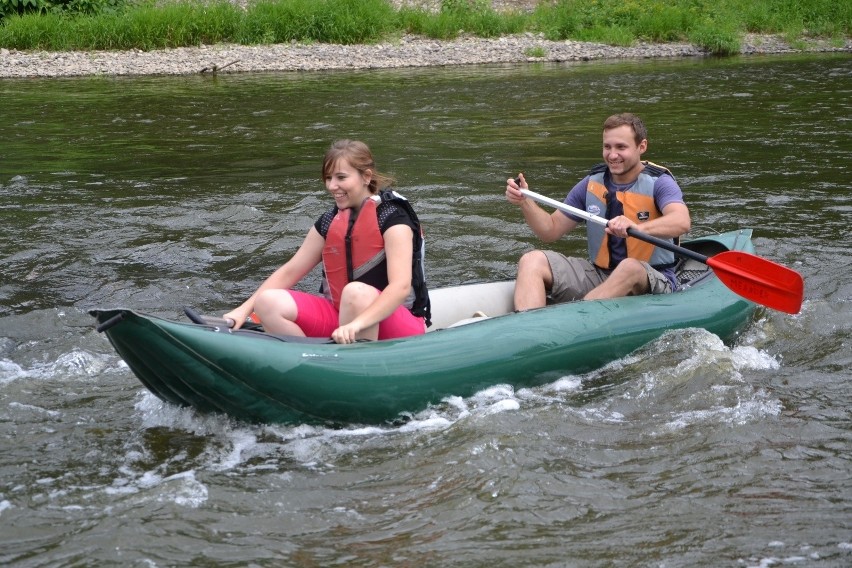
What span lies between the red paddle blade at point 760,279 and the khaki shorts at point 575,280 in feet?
0.76

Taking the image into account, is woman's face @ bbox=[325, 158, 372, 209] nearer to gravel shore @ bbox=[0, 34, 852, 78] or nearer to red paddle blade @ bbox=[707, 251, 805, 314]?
red paddle blade @ bbox=[707, 251, 805, 314]

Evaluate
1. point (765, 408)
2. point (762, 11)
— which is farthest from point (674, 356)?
point (762, 11)

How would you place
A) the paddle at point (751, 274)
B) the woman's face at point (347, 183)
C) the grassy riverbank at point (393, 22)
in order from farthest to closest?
the grassy riverbank at point (393, 22)
the paddle at point (751, 274)
the woman's face at point (347, 183)

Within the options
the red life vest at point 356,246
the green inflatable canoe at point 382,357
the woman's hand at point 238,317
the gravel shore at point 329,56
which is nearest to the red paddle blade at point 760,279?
the green inflatable canoe at point 382,357

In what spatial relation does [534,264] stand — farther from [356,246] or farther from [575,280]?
[356,246]

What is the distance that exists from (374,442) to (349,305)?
0.49 metres

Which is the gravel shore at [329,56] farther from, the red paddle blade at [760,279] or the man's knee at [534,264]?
the red paddle blade at [760,279]

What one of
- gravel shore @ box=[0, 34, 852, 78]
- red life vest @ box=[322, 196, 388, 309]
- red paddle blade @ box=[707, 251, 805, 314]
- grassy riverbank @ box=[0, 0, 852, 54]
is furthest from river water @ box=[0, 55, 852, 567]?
grassy riverbank @ box=[0, 0, 852, 54]

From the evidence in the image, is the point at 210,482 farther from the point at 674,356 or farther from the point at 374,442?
the point at 674,356

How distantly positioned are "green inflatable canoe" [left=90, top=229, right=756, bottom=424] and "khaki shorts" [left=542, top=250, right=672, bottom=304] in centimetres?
7

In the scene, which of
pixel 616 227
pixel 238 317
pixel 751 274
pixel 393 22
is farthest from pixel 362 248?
pixel 393 22

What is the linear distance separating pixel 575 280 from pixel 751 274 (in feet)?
2.44

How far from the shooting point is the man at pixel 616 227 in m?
4.50

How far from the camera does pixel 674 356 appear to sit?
438 centimetres
